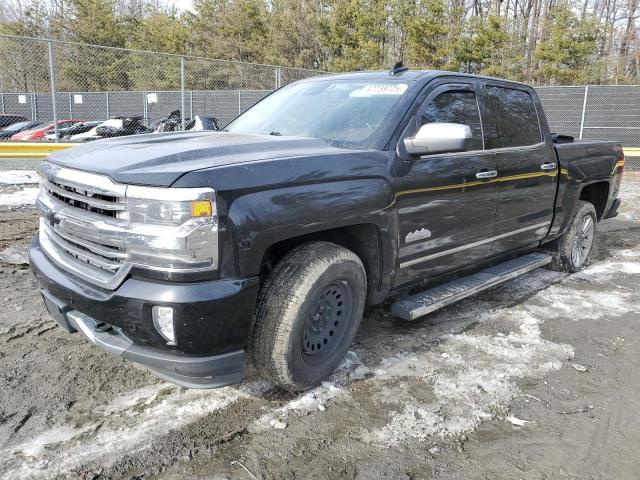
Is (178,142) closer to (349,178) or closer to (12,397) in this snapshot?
(349,178)

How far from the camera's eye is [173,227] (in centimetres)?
236

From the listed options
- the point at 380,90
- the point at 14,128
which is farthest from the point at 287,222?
the point at 14,128

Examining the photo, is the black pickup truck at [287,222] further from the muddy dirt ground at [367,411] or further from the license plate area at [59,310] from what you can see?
the muddy dirt ground at [367,411]

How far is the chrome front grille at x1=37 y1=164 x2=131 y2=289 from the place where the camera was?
2.47 m

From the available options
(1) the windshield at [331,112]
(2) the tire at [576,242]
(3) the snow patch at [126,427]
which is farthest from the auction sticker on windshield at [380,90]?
(2) the tire at [576,242]

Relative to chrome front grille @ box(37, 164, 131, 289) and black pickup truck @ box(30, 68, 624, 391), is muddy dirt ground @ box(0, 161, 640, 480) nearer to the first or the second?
black pickup truck @ box(30, 68, 624, 391)

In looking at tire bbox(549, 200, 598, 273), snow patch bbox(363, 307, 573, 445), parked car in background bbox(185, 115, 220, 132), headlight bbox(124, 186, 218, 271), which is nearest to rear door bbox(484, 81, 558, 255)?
tire bbox(549, 200, 598, 273)

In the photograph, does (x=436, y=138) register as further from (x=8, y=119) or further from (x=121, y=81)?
(x=8, y=119)

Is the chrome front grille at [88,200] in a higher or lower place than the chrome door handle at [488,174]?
lower

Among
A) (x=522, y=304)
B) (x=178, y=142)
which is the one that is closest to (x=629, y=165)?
(x=522, y=304)

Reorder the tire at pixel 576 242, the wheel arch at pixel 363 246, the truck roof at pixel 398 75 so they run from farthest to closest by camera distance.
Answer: the tire at pixel 576 242, the truck roof at pixel 398 75, the wheel arch at pixel 363 246

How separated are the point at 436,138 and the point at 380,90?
659 mm

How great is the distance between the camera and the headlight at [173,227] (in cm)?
234

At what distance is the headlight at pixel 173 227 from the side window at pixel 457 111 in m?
1.80
